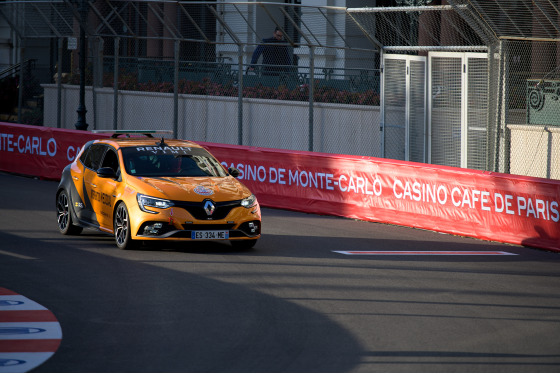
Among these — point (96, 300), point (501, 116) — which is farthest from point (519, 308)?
point (501, 116)

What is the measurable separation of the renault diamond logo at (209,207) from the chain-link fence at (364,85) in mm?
6369

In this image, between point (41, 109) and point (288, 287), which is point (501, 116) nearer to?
point (288, 287)

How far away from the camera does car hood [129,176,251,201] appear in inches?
512

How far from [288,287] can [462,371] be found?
149 inches

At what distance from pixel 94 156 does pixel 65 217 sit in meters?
1.07

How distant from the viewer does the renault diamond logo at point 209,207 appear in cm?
1291

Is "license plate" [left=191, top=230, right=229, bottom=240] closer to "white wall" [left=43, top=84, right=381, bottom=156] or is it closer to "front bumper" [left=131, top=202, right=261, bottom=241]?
"front bumper" [left=131, top=202, right=261, bottom=241]

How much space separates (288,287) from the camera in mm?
10773

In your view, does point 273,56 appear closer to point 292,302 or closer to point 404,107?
point 404,107

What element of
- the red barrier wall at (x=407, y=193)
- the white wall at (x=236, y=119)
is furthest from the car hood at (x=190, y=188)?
the white wall at (x=236, y=119)

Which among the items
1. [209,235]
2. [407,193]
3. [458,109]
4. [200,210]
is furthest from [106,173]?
[458,109]

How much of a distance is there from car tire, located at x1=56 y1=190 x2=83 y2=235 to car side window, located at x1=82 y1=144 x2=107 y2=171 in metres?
0.60

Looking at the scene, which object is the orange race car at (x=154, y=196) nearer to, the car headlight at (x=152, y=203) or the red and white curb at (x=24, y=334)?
the car headlight at (x=152, y=203)

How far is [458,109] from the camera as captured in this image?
63.5 feet
